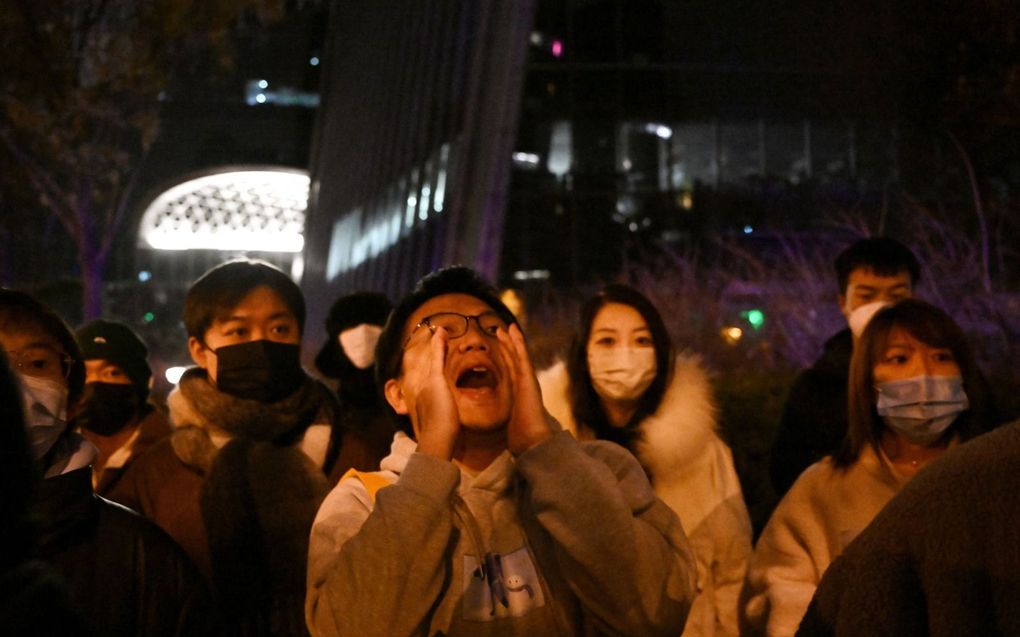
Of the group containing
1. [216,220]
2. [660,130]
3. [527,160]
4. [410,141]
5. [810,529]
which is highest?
[216,220]

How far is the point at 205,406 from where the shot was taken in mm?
3885

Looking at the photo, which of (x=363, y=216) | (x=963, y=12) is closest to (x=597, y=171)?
(x=363, y=216)

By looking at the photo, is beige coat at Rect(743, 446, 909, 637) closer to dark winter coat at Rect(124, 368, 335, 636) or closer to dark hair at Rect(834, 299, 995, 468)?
dark hair at Rect(834, 299, 995, 468)

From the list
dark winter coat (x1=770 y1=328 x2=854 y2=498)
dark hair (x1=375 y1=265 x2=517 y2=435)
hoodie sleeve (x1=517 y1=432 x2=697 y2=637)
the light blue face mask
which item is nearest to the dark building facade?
dark winter coat (x1=770 y1=328 x2=854 y2=498)

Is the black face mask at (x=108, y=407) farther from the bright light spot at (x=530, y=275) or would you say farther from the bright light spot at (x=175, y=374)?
the bright light spot at (x=530, y=275)

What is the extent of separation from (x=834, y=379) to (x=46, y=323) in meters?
3.08

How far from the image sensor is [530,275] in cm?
2841

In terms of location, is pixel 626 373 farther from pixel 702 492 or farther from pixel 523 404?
pixel 523 404

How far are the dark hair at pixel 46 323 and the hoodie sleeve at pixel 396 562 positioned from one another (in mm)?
937

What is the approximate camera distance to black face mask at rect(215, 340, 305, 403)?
3.90m

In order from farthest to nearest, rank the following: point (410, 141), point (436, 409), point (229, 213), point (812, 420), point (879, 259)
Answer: point (229, 213), point (410, 141), point (879, 259), point (812, 420), point (436, 409)

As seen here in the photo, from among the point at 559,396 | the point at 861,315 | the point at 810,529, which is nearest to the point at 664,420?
the point at 559,396

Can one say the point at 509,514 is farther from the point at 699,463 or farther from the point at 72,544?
the point at 699,463

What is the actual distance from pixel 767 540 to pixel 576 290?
19489mm
